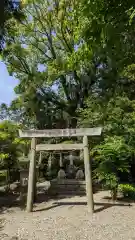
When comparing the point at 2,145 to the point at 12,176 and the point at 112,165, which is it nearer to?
the point at 12,176

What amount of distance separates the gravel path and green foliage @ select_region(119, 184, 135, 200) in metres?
0.56

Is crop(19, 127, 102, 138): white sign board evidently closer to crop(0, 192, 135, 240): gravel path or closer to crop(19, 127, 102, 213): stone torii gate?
Answer: crop(19, 127, 102, 213): stone torii gate

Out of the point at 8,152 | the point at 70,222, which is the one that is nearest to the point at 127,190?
the point at 70,222

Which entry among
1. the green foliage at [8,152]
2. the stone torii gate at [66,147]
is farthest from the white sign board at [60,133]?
the green foliage at [8,152]

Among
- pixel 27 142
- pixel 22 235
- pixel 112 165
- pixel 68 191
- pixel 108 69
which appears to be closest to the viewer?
pixel 22 235

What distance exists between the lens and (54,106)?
15586 mm

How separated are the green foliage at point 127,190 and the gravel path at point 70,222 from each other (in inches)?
22.0

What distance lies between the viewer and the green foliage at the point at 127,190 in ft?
25.6

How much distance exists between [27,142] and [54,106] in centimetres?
389

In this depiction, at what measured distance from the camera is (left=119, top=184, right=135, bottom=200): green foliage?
780 cm

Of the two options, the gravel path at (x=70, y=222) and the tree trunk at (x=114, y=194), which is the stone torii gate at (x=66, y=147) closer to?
the gravel path at (x=70, y=222)

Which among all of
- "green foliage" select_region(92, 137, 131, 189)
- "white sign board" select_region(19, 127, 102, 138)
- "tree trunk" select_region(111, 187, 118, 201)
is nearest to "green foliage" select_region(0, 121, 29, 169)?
"white sign board" select_region(19, 127, 102, 138)

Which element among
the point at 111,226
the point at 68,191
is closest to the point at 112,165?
the point at 68,191

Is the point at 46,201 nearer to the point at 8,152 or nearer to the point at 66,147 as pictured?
the point at 66,147
